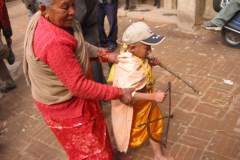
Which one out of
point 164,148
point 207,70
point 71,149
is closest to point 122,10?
point 207,70

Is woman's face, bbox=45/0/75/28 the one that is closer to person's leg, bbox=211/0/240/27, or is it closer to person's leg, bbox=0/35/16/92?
person's leg, bbox=0/35/16/92

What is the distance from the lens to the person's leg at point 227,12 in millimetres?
5539

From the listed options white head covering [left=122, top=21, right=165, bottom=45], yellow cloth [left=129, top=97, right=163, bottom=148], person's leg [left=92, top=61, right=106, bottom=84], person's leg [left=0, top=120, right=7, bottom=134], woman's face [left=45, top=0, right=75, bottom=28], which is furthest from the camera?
person's leg [left=0, top=120, right=7, bottom=134]

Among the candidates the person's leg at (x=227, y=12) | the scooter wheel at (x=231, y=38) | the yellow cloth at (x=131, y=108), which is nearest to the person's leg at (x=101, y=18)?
the person's leg at (x=227, y=12)

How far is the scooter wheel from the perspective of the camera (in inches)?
231

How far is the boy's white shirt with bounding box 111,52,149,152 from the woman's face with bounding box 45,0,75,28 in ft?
2.50

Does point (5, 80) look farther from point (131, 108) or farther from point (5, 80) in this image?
point (131, 108)

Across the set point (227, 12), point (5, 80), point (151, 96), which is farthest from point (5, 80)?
point (227, 12)

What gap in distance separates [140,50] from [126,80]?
0.98ft

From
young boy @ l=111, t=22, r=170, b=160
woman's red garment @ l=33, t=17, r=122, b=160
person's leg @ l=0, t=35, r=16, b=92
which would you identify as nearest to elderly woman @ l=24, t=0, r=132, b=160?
woman's red garment @ l=33, t=17, r=122, b=160

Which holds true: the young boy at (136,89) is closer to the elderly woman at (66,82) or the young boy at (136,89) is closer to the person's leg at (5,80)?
the elderly woman at (66,82)

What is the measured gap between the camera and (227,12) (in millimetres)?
5648

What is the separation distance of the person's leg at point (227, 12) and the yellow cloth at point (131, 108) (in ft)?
9.51

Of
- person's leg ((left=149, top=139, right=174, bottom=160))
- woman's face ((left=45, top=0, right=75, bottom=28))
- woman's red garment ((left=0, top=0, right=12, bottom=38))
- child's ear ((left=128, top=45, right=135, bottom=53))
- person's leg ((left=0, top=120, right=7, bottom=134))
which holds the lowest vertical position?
person's leg ((left=0, top=120, right=7, bottom=134))
